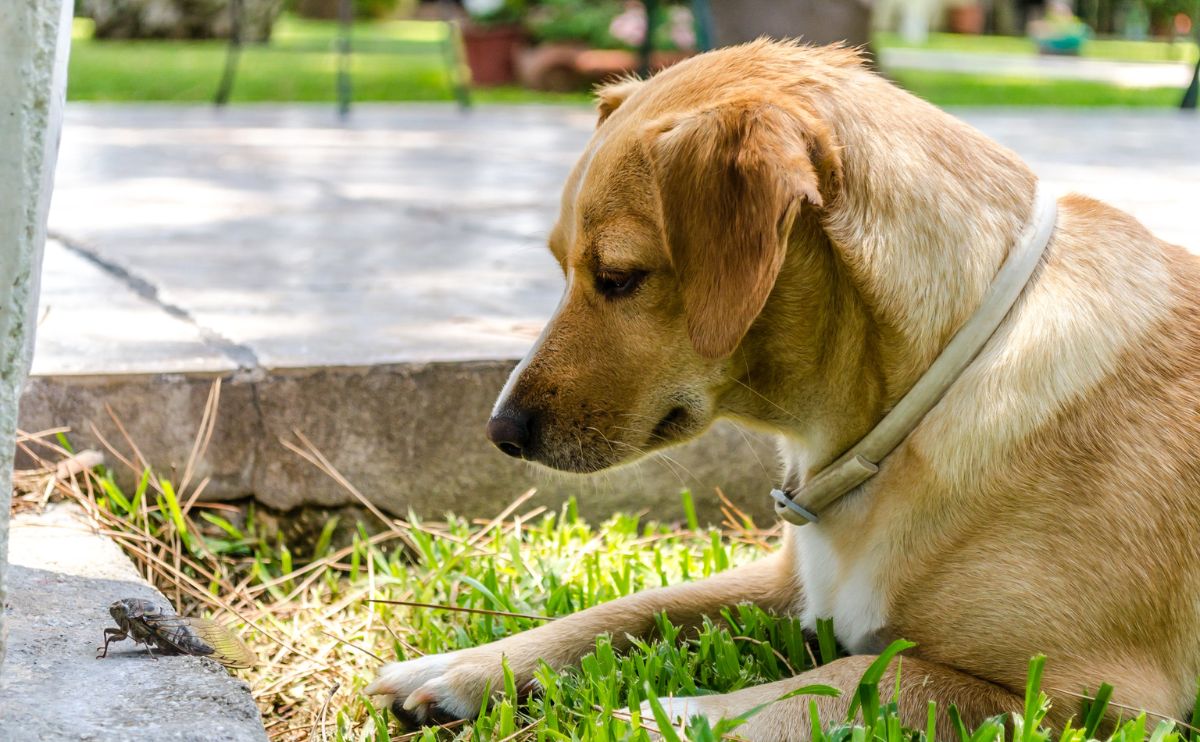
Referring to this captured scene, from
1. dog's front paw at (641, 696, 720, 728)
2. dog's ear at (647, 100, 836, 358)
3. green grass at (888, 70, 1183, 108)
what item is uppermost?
dog's ear at (647, 100, 836, 358)

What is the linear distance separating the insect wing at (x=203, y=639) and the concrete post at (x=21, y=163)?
563 millimetres

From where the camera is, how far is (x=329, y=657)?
288 cm

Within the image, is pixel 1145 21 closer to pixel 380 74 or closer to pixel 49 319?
pixel 380 74

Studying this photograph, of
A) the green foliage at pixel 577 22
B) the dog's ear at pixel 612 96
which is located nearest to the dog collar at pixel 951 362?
the dog's ear at pixel 612 96

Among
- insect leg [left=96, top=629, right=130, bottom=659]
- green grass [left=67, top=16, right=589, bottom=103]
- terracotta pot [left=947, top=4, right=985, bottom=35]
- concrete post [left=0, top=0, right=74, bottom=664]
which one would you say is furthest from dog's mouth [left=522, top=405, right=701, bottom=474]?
terracotta pot [left=947, top=4, right=985, bottom=35]

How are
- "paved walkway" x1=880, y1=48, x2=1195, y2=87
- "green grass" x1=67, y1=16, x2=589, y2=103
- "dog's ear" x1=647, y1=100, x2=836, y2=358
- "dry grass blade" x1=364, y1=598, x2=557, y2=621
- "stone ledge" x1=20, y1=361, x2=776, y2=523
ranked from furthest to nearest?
"paved walkway" x1=880, y1=48, x2=1195, y2=87
"green grass" x1=67, y1=16, x2=589, y2=103
"stone ledge" x1=20, y1=361, x2=776, y2=523
"dry grass blade" x1=364, y1=598, x2=557, y2=621
"dog's ear" x1=647, y1=100, x2=836, y2=358

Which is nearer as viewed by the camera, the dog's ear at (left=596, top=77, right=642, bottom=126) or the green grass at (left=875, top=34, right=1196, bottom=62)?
the dog's ear at (left=596, top=77, right=642, bottom=126)

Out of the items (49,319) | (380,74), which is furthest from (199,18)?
(49,319)

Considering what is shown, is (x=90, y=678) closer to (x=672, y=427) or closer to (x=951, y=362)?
(x=672, y=427)

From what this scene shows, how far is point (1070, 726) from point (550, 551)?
4.74 ft

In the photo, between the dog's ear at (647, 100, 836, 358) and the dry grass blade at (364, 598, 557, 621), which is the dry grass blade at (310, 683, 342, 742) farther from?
the dog's ear at (647, 100, 836, 358)

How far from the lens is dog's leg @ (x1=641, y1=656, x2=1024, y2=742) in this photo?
7.02ft

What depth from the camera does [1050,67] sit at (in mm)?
21641

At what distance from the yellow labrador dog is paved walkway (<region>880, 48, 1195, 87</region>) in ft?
47.8
